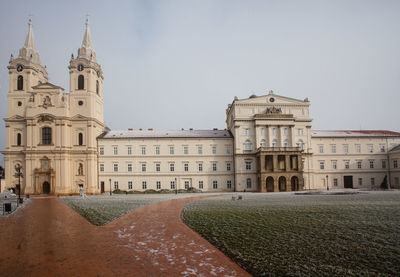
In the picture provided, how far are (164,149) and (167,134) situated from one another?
13.2ft

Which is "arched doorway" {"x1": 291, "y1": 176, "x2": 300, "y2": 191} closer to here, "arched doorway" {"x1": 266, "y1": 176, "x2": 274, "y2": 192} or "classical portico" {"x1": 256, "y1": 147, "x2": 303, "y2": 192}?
"classical portico" {"x1": 256, "y1": 147, "x2": 303, "y2": 192}

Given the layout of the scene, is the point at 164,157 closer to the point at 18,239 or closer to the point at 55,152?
the point at 55,152

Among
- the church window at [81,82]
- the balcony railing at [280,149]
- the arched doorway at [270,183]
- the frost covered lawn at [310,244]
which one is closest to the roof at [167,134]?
the balcony railing at [280,149]

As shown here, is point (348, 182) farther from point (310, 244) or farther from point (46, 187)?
point (46, 187)

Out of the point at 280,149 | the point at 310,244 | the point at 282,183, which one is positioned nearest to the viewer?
the point at 310,244

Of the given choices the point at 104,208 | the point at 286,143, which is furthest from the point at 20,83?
the point at 286,143

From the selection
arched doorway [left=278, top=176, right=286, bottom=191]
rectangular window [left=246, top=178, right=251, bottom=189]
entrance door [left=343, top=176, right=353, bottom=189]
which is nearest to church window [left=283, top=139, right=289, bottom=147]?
arched doorway [left=278, top=176, right=286, bottom=191]

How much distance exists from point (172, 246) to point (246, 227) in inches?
182

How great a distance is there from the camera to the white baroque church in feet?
175

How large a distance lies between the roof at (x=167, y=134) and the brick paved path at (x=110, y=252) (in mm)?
44642

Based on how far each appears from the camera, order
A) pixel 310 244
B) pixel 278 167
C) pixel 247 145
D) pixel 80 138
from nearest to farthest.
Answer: pixel 310 244 → pixel 278 167 → pixel 80 138 → pixel 247 145

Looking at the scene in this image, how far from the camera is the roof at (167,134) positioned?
59.4m

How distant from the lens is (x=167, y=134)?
2406 inches

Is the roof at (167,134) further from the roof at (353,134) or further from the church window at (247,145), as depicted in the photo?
the roof at (353,134)
